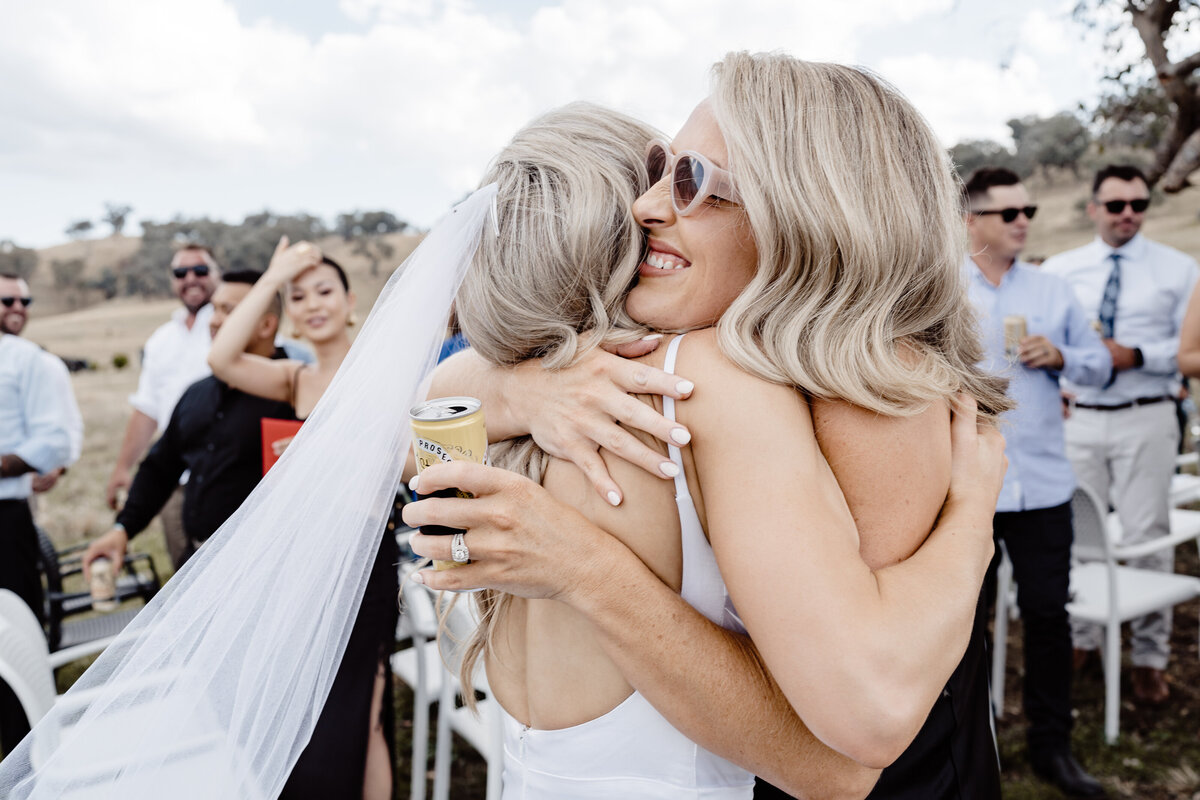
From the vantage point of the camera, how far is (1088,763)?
163 inches

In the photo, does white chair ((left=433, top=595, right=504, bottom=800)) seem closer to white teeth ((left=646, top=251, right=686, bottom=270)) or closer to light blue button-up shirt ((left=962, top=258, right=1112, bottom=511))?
white teeth ((left=646, top=251, right=686, bottom=270))

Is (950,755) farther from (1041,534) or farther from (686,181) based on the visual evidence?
(1041,534)

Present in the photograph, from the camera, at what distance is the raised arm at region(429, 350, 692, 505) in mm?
1407

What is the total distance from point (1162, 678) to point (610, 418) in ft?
16.2

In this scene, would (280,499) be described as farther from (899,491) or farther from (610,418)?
(899,491)

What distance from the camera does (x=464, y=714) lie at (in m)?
3.34

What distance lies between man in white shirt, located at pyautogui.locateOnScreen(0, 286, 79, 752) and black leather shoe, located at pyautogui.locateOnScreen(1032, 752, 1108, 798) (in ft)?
19.3

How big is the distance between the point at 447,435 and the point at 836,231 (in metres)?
0.77

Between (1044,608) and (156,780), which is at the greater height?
(156,780)

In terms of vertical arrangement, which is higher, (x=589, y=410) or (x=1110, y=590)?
(x=589, y=410)

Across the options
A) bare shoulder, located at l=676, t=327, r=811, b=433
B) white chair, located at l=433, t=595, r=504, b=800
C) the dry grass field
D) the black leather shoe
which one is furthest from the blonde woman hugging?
the black leather shoe

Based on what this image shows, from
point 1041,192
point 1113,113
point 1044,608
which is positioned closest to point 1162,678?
point 1044,608

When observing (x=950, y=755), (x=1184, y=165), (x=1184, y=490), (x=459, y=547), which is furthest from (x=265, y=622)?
(x=1184, y=165)

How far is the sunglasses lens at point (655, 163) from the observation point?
66.6 inches
